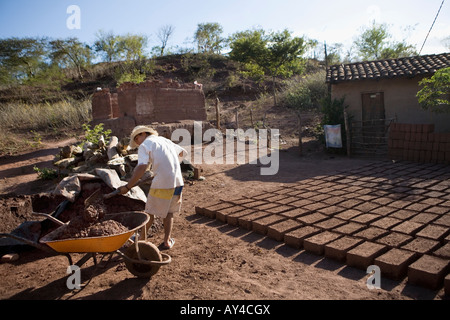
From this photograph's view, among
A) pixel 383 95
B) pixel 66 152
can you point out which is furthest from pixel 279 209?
pixel 383 95

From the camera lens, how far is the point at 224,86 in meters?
23.1

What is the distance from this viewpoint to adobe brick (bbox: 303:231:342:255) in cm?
345

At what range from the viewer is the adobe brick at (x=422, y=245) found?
3166mm

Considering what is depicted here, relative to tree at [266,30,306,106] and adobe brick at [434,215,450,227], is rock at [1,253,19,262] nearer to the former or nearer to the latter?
adobe brick at [434,215,450,227]

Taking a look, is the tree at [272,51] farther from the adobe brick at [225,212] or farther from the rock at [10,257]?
the rock at [10,257]

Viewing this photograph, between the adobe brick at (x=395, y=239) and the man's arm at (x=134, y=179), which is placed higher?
the man's arm at (x=134, y=179)

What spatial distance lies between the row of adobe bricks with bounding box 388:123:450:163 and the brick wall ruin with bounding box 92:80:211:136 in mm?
6280

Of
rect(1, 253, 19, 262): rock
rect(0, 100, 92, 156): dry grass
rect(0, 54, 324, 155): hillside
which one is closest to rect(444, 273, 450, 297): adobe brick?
rect(1, 253, 19, 262): rock

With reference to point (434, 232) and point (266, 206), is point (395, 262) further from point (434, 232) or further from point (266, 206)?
point (266, 206)

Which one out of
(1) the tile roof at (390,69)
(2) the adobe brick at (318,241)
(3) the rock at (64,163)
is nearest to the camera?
(2) the adobe brick at (318,241)

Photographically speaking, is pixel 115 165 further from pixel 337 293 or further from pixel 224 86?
pixel 224 86

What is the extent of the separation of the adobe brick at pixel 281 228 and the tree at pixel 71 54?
27026 mm

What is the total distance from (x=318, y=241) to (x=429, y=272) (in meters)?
1.08

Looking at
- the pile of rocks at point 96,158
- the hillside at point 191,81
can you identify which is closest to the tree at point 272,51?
the hillside at point 191,81
